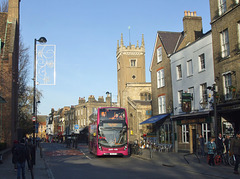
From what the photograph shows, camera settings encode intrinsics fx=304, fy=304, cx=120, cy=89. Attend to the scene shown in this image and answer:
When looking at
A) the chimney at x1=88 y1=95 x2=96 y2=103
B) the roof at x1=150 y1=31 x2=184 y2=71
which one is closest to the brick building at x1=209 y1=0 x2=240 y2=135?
the roof at x1=150 y1=31 x2=184 y2=71

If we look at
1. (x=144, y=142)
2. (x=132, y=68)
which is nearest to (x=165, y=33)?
(x=144, y=142)

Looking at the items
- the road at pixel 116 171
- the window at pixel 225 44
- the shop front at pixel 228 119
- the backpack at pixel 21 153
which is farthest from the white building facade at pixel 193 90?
the backpack at pixel 21 153

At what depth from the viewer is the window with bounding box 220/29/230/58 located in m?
22.0

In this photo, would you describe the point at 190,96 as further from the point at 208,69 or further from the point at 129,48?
the point at 129,48

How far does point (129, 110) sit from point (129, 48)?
1181 inches

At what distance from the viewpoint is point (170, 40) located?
3353 cm

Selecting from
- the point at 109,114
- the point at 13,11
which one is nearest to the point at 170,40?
the point at 109,114

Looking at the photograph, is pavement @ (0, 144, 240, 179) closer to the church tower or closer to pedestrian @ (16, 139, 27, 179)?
pedestrian @ (16, 139, 27, 179)

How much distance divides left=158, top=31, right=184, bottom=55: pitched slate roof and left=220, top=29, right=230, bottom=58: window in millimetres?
9139

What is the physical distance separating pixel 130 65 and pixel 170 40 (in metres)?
40.6

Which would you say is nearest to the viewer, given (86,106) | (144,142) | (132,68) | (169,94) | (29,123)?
(169,94)

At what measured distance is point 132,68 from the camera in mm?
74188

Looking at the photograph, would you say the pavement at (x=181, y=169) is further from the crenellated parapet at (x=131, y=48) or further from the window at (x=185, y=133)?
the crenellated parapet at (x=131, y=48)

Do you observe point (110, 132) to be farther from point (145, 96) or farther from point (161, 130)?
point (145, 96)
